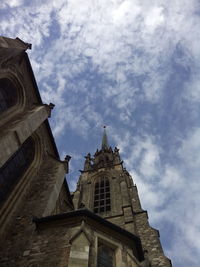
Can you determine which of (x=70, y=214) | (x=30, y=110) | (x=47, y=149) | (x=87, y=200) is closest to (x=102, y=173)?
(x=87, y=200)

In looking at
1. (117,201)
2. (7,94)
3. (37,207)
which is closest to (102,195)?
(117,201)

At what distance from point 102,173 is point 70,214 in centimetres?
2292

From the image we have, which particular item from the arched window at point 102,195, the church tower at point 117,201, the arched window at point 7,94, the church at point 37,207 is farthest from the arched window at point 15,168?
the arched window at point 102,195

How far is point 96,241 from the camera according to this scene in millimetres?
7066

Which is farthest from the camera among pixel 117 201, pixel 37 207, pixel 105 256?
pixel 117 201

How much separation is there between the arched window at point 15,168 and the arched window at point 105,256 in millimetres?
4082

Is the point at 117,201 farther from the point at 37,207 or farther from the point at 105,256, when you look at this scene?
the point at 105,256

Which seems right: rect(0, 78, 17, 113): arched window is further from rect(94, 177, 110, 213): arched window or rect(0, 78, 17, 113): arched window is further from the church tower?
rect(94, 177, 110, 213): arched window

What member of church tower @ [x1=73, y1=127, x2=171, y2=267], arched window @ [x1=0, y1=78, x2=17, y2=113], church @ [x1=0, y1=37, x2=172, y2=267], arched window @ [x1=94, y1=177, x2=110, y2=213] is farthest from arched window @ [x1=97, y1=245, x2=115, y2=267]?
arched window @ [x1=94, y1=177, x2=110, y2=213]

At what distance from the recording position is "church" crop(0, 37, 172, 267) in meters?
6.71

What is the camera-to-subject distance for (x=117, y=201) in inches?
891

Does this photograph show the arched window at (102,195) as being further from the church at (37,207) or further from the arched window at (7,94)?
the arched window at (7,94)

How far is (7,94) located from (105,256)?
314 inches

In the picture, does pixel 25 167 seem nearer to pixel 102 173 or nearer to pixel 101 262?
pixel 101 262
